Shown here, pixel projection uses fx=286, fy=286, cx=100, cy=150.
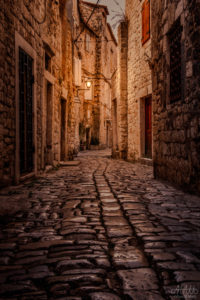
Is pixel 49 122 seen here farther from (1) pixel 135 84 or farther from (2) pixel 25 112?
(1) pixel 135 84

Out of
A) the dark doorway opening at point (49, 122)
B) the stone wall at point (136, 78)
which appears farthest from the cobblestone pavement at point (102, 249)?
the stone wall at point (136, 78)

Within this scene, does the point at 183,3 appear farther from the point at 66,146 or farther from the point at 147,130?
the point at 66,146

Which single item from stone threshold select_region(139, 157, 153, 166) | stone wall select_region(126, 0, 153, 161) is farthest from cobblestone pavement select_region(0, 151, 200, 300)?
stone wall select_region(126, 0, 153, 161)

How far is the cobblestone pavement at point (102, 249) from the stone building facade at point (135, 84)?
6.02m

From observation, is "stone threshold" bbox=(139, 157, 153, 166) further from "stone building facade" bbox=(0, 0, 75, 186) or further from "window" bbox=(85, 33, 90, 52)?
"window" bbox=(85, 33, 90, 52)

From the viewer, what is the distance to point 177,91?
17.4 feet

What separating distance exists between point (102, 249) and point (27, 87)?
4764 millimetres

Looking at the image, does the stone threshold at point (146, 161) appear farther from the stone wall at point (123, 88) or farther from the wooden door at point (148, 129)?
the stone wall at point (123, 88)

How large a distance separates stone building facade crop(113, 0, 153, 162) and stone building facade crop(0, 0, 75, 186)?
9.43 feet

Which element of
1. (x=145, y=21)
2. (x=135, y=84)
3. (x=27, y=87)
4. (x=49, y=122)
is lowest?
(x=49, y=122)

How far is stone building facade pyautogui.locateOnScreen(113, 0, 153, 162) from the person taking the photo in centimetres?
958

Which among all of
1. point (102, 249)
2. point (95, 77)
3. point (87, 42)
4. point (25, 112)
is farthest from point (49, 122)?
point (95, 77)

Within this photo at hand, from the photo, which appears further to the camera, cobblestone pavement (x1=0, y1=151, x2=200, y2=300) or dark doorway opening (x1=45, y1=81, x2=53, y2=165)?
Result: dark doorway opening (x1=45, y1=81, x2=53, y2=165)

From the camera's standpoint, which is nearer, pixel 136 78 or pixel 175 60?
pixel 175 60
